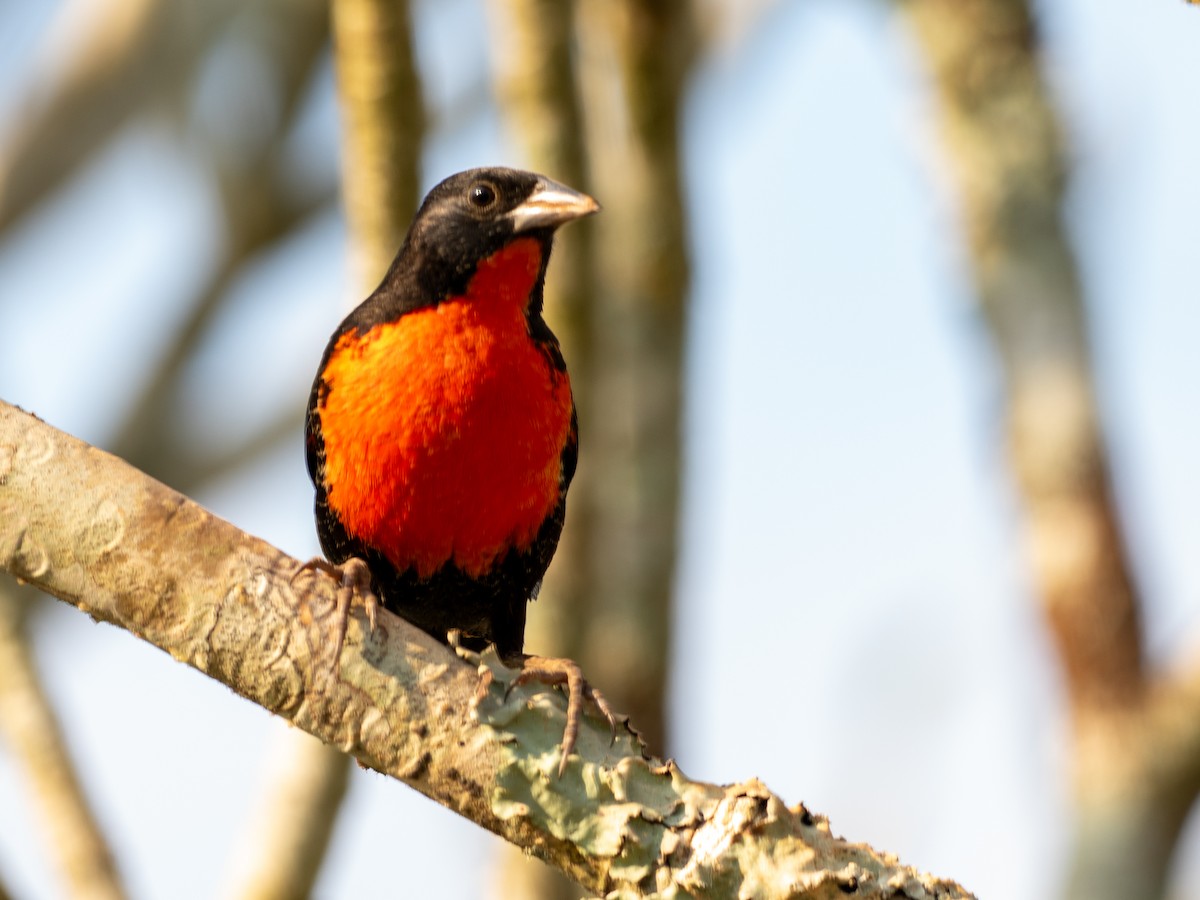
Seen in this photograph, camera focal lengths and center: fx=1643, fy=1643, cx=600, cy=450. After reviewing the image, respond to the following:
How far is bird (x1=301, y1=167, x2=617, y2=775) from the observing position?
514cm

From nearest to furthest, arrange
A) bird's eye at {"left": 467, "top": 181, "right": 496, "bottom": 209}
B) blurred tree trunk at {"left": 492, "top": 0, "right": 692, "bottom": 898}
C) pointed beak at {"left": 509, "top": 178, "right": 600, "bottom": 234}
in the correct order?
pointed beak at {"left": 509, "top": 178, "right": 600, "bottom": 234} → bird's eye at {"left": 467, "top": 181, "right": 496, "bottom": 209} → blurred tree trunk at {"left": 492, "top": 0, "right": 692, "bottom": 898}

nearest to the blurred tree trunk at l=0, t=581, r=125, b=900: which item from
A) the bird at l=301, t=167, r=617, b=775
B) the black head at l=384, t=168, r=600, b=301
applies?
the bird at l=301, t=167, r=617, b=775

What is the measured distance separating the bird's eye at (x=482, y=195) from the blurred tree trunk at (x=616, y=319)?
1140 mm

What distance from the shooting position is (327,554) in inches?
216

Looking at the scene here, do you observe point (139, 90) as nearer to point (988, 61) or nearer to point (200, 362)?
point (200, 362)

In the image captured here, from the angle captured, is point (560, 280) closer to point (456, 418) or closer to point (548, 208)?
point (548, 208)

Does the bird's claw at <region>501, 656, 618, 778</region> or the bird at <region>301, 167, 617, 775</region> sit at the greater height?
the bird at <region>301, 167, 617, 775</region>

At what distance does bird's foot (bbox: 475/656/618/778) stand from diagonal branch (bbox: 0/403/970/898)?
Result: 0.09ft

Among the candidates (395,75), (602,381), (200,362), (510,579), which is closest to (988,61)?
(602,381)

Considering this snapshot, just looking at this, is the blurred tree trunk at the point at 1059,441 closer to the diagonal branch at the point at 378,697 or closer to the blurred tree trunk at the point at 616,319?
the blurred tree trunk at the point at 616,319

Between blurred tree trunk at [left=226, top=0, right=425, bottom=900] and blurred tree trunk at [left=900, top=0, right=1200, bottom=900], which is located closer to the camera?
blurred tree trunk at [left=226, top=0, right=425, bottom=900]

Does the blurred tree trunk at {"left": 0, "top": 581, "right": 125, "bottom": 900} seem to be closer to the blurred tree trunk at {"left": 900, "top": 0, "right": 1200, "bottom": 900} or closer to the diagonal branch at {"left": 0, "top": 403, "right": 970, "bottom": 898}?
the diagonal branch at {"left": 0, "top": 403, "right": 970, "bottom": 898}

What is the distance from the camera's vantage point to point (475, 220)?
5488mm

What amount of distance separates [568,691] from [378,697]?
1.92 ft
